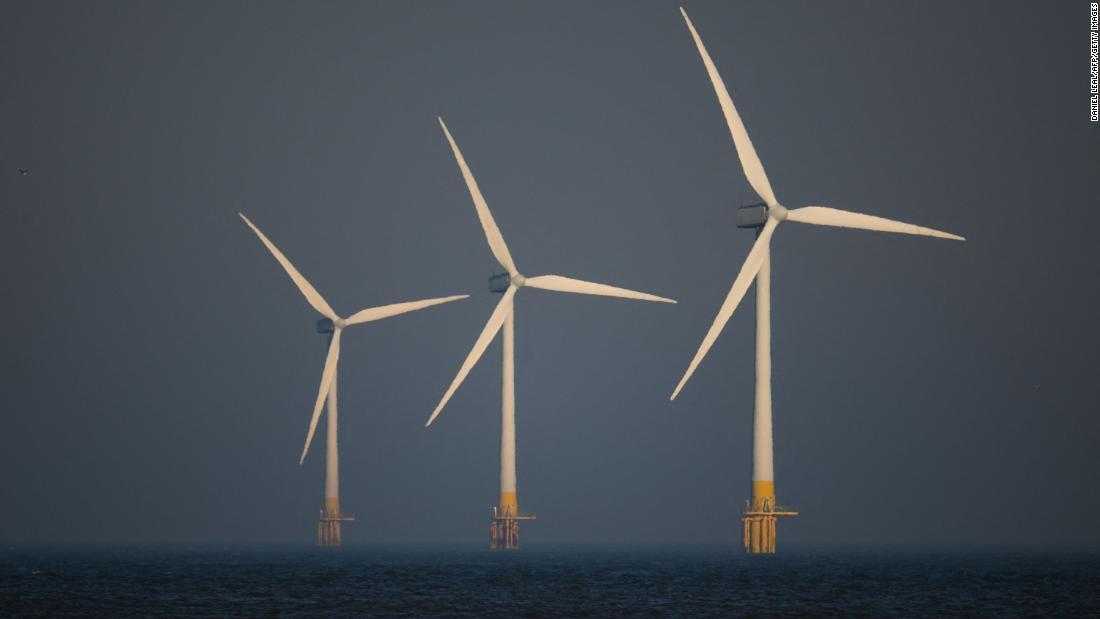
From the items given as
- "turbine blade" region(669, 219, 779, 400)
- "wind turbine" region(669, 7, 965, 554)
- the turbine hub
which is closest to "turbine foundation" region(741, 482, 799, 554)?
"wind turbine" region(669, 7, 965, 554)

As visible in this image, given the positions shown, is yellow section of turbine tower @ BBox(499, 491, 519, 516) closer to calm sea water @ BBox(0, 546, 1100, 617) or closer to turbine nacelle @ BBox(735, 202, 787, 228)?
calm sea water @ BBox(0, 546, 1100, 617)

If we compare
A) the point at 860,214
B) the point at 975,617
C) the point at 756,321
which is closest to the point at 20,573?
the point at 756,321

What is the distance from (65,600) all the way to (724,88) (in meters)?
67.9

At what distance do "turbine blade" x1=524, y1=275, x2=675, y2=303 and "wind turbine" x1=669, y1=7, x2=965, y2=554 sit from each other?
17704 mm

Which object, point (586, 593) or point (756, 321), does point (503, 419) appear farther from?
point (586, 593)

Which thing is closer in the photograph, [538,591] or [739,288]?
[538,591]

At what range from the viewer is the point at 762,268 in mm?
146500

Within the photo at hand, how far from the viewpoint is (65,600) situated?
104812mm

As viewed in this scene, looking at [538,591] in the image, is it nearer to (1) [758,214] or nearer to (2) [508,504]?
(1) [758,214]

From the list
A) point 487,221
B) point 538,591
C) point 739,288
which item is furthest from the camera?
point 487,221

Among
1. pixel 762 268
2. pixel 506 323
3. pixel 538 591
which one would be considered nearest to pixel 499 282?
pixel 506 323

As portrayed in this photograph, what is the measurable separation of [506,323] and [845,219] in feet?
179

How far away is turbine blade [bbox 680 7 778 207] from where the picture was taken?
13538cm

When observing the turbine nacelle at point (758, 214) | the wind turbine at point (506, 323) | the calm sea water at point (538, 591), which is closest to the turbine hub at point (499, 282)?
the wind turbine at point (506, 323)
